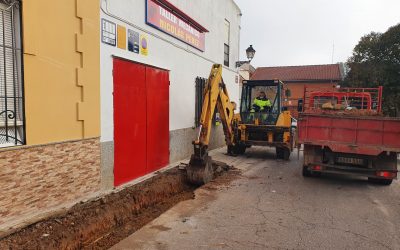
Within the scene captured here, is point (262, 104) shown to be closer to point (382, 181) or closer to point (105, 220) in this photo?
point (382, 181)

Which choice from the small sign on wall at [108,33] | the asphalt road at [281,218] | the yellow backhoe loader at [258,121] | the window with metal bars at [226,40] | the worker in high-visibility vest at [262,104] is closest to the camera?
the asphalt road at [281,218]

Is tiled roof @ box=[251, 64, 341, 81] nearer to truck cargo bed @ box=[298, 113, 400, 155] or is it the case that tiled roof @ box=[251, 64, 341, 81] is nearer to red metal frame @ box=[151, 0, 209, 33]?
red metal frame @ box=[151, 0, 209, 33]

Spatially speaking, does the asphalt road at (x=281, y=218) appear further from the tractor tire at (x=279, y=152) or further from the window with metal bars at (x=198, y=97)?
the window with metal bars at (x=198, y=97)

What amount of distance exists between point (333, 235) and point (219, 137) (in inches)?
380

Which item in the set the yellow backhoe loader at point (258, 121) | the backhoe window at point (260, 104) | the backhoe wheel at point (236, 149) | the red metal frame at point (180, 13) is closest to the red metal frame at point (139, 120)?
the red metal frame at point (180, 13)

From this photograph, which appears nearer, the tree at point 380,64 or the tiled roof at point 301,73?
the tree at point 380,64

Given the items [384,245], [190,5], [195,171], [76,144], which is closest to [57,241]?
[76,144]

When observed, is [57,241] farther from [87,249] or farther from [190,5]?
[190,5]

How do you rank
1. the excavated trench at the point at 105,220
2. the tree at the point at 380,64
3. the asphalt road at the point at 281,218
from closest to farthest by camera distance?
the excavated trench at the point at 105,220 < the asphalt road at the point at 281,218 < the tree at the point at 380,64

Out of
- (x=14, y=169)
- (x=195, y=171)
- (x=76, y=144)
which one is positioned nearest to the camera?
(x=14, y=169)

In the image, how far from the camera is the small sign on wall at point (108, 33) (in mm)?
6617

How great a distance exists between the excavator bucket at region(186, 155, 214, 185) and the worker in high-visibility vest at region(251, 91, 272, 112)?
4890 millimetres

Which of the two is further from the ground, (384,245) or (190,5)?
(190,5)

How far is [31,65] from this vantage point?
4.98 m
